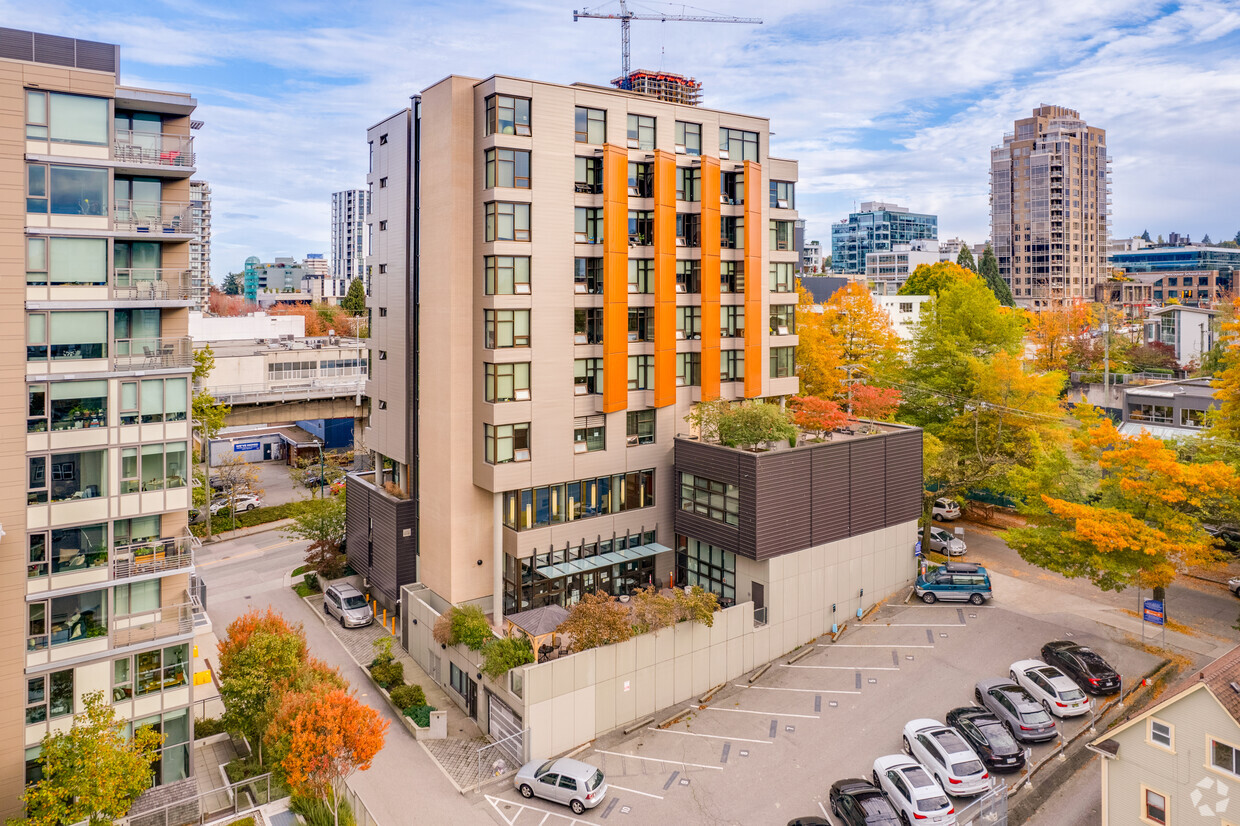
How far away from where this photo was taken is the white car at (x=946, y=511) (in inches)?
1885

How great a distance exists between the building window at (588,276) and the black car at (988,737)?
21145 millimetres

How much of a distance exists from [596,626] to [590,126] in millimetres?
20788

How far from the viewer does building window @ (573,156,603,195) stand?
3244 cm

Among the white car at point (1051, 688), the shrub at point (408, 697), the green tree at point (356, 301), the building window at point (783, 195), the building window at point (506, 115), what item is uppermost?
the green tree at point (356, 301)

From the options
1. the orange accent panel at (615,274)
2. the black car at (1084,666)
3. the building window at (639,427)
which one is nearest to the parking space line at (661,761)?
the building window at (639,427)

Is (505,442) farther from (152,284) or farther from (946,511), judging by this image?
(946,511)

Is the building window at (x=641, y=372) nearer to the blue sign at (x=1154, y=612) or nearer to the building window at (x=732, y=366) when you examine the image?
the building window at (x=732, y=366)

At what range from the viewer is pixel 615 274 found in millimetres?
32625

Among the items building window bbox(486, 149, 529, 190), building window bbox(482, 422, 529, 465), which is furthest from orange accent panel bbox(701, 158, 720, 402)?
building window bbox(482, 422, 529, 465)

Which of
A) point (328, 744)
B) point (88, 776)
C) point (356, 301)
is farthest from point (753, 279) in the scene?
point (356, 301)

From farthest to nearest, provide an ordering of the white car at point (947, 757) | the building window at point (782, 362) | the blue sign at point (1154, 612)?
1. the building window at point (782, 362)
2. the blue sign at point (1154, 612)
3. the white car at point (947, 757)

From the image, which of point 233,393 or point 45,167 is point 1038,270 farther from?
point 45,167

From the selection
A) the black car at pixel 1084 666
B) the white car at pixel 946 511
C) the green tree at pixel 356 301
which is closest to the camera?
the black car at pixel 1084 666

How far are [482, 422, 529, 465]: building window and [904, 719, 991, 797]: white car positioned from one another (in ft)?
56.9
